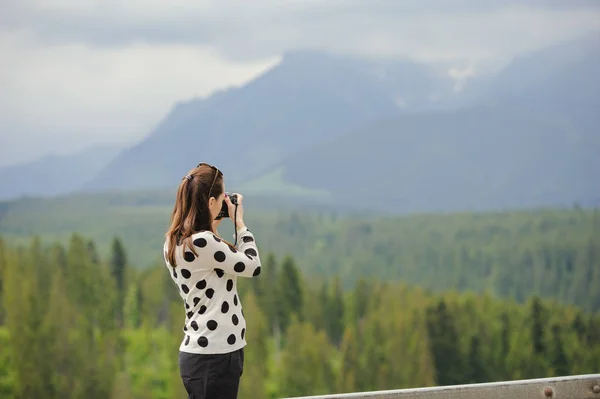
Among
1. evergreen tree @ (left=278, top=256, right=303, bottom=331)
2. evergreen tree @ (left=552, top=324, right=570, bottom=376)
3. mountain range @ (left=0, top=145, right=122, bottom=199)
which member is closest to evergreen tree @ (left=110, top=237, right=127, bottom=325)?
mountain range @ (left=0, top=145, right=122, bottom=199)

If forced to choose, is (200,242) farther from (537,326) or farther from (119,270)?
(537,326)

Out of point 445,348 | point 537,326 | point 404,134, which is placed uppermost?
point 404,134

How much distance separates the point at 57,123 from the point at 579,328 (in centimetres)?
1448

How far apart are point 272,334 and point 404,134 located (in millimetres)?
13207

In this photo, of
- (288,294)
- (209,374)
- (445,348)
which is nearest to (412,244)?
(445,348)

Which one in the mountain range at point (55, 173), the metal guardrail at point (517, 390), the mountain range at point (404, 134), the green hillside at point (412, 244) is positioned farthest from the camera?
the mountain range at point (404, 134)

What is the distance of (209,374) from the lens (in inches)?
71.0

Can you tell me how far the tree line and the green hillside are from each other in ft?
4.22

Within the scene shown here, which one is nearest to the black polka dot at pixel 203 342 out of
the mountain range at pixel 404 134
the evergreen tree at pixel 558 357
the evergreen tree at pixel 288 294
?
the evergreen tree at pixel 288 294

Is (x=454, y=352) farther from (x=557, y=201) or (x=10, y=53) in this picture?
(x=10, y=53)

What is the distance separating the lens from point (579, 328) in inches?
798

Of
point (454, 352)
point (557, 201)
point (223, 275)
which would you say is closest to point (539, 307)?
point (454, 352)

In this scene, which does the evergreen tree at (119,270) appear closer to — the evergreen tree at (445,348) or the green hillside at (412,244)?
the green hillside at (412,244)

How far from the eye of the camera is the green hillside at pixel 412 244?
21.5m
